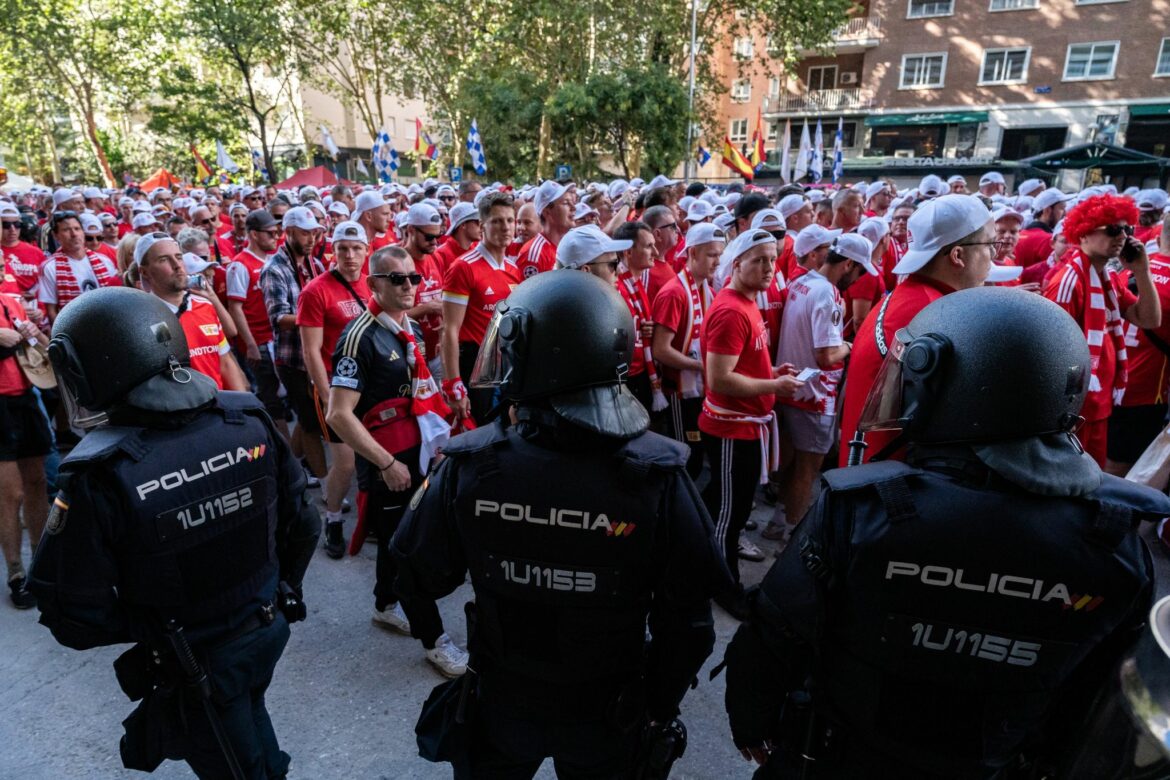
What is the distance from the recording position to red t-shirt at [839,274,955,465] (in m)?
2.45

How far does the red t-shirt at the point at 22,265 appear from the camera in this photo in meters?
6.34

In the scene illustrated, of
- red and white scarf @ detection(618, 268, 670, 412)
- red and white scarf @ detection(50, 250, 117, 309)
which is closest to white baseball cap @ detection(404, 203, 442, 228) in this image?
red and white scarf @ detection(618, 268, 670, 412)

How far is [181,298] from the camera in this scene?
13.1 ft

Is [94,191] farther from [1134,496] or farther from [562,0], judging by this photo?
[1134,496]

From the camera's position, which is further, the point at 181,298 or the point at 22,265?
the point at 22,265

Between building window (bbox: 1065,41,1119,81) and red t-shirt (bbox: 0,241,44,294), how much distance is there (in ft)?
129

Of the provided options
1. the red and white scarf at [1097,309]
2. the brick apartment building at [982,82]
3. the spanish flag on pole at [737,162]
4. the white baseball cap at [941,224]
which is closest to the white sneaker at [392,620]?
the white baseball cap at [941,224]

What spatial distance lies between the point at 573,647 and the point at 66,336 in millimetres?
1702

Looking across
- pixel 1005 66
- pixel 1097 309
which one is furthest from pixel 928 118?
pixel 1097 309

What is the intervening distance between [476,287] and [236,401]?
2.81 metres

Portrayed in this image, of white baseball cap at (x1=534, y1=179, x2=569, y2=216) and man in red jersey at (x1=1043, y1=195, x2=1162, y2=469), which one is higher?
white baseball cap at (x1=534, y1=179, x2=569, y2=216)

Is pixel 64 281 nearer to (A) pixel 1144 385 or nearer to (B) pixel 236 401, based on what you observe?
(B) pixel 236 401

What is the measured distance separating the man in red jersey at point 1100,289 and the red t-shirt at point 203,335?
199 inches

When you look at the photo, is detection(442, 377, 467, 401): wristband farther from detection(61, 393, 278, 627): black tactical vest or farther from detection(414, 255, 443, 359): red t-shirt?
detection(61, 393, 278, 627): black tactical vest
